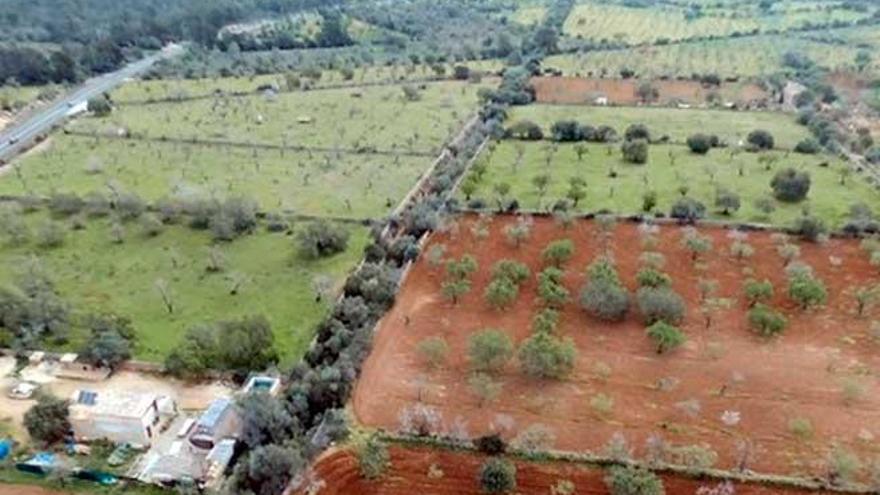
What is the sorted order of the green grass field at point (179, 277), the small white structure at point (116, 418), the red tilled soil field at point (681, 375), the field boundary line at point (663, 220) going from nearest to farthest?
the red tilled soil field at point (681, 375)
the small white structure at point (116, 418)
the green grass field at point (179, 277)
the field boundary line at point (663, 220)

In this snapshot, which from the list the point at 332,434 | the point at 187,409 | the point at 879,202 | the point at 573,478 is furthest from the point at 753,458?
the point at 879,202

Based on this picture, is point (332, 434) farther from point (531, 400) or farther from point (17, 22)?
point (17, 22)

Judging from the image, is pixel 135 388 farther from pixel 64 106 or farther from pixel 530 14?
pixel 530 14

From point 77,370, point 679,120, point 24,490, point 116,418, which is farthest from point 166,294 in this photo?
point 679,120

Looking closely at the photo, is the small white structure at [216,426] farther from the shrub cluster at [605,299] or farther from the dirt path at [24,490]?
the shrub cluster at [605,299]

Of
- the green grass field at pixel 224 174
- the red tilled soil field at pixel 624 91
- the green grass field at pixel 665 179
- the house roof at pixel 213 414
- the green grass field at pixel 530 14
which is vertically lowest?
the green grass field at pixel 530 14

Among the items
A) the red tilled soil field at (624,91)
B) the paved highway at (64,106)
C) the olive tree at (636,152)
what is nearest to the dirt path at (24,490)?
the paved highway at (64,106)

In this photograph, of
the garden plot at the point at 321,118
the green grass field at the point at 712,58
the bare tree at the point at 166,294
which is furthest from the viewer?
the green grass field at the point at 712,58

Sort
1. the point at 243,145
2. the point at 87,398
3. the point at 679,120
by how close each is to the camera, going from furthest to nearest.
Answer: the point at 679,120 < the point at 243,145 < the point at 87,398
